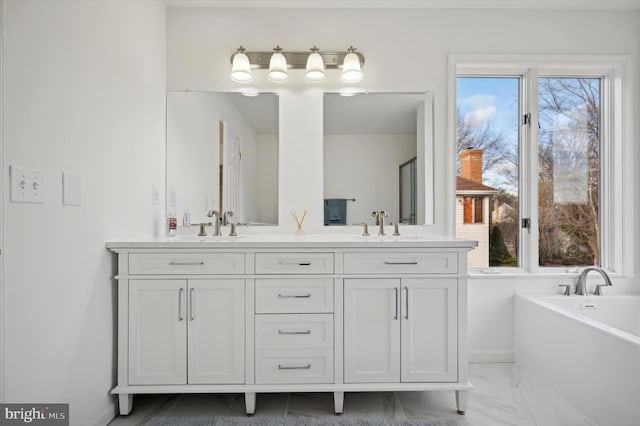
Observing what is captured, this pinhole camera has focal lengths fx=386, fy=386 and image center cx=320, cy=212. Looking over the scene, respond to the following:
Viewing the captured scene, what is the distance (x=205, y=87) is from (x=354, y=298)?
5.37ft

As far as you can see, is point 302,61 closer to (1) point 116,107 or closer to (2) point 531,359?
(1) point 116,107

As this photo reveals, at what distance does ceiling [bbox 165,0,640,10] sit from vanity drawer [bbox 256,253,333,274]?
1624 mm

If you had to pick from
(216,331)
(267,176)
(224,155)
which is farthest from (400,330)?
(224,155)

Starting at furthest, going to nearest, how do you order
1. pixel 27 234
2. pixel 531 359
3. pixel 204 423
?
pixel 531 359 → pixel 204 423 → pixel 27 234

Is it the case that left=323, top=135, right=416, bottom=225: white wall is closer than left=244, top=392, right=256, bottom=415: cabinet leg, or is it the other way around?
left=244, top=392, right=256, bottom=415: cabinet leg

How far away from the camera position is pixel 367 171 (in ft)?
8.15

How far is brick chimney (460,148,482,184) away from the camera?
266 cm

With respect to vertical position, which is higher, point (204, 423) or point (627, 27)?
Result: point (627, 27)

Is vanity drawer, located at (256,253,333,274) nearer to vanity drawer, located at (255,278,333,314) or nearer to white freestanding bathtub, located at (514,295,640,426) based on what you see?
vanity drawer, located at (255,278,333,314)

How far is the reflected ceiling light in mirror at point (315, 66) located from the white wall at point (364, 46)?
10 centimetres

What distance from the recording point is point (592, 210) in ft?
8.73

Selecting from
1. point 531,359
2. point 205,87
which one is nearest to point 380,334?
point 531,359

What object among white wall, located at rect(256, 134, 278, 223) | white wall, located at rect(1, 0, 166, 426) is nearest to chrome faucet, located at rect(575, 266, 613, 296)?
white wall, located at rect(256, 134, 278, 223)

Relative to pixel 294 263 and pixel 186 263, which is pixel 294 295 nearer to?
pixel 294 263
